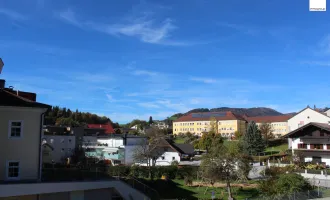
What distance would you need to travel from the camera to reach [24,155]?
21172 millimetres

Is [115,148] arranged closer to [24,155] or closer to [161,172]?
[161,172]

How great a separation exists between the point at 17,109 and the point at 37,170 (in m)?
4.17

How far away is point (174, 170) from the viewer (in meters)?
43.8

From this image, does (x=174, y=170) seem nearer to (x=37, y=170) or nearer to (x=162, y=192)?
(x=162, y=192)

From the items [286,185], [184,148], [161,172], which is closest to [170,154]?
[184,148]

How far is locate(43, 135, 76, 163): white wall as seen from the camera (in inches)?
2475

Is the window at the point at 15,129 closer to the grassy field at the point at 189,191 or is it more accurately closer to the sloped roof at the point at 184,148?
the grassy field at the point at 189,191

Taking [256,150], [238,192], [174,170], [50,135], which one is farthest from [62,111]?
[238,192]

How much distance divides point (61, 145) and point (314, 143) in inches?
1799

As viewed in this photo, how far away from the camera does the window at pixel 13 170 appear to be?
2051cm

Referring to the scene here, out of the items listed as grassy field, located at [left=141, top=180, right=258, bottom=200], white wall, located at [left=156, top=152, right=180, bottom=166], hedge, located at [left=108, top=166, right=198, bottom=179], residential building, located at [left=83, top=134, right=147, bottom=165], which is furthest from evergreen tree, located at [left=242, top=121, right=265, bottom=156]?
grassy field, located at [left=141, top=180, right=258, bottom=200]

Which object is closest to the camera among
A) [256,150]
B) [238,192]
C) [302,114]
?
[238,192]

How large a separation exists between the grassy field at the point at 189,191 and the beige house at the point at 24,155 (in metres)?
12.8

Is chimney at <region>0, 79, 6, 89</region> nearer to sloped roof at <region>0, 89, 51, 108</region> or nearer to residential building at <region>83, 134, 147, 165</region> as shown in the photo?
sloped roof at <region>0, 89, 51, 108</region>
